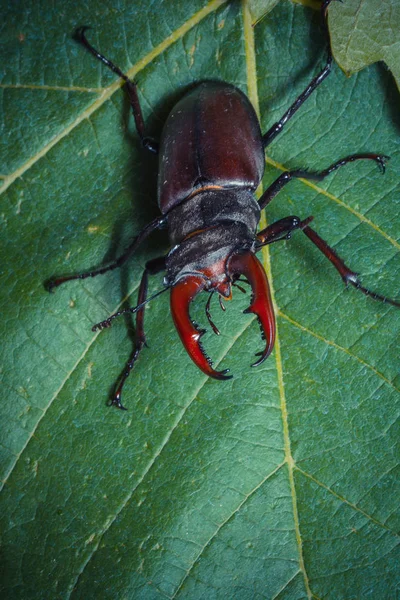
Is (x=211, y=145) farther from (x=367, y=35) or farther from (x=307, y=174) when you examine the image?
(x=367, y=35)

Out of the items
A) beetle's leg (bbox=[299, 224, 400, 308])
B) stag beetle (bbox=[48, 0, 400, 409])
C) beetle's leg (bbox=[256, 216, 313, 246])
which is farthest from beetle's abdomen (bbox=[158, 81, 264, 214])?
beetle's leg (bbox=[299, 224, 400, 308])

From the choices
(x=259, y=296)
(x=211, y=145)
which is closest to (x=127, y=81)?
(x=211, y=145)

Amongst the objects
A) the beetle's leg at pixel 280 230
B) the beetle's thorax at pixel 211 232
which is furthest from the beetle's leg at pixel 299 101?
the beetle's leg at pixel 280 230

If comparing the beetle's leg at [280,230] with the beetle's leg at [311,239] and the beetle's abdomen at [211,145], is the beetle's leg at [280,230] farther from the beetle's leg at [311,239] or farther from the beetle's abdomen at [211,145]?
the beetle's abdomen at [211,145]

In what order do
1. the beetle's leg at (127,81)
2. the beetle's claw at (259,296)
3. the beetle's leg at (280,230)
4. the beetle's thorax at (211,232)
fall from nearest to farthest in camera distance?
the beetle's claw at (259,296) < the beetle's thorax at (211,232) < the beetle's leg at (280,230) < the beetle's leg at (127,81)

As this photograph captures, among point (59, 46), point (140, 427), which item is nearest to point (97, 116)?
point (59, 46)

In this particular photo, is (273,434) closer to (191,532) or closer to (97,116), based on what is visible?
(191,532)

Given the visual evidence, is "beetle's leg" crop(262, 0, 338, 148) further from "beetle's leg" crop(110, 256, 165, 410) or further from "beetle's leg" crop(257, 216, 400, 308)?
"beetle's leg" crop(110, 256, 165, 410)
